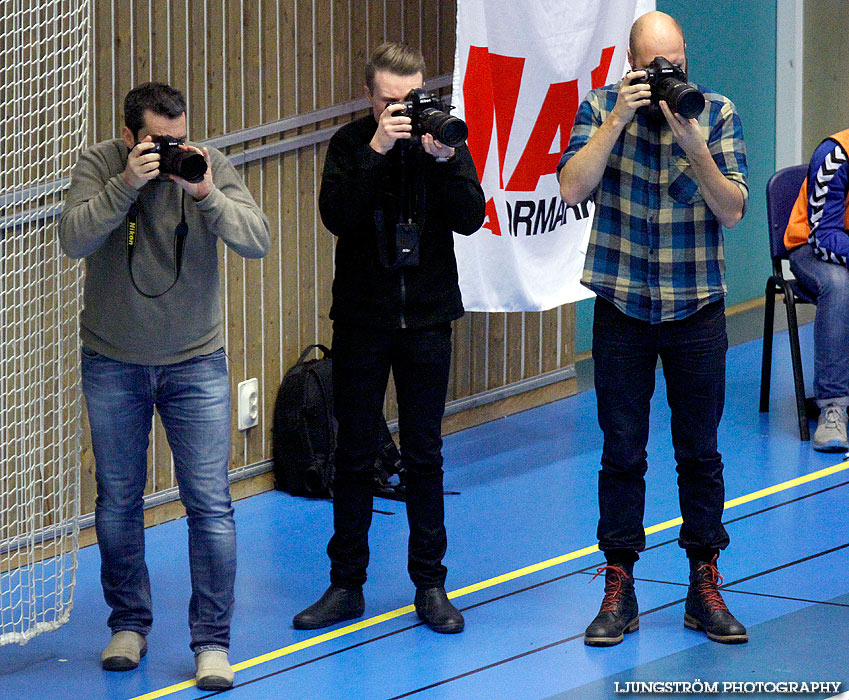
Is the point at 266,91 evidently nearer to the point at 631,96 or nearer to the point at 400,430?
the point at 400,430

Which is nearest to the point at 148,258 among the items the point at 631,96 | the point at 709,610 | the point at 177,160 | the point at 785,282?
the point at 177,160

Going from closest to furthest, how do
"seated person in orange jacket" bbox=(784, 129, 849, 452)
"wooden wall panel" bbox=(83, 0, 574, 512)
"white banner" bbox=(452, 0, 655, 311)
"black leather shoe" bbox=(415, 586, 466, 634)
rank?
"black leather shoe" bbox=(415, 586, 466, 634), "wooden wall panel" bbox=(83, 0, 574, 512), "white banner" bbox=(452, 0, 655, 311), "seated person in orange jacket" bbox=(784, 129, 849, 452)

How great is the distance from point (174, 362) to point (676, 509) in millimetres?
2278

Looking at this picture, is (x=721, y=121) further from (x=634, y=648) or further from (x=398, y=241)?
(x=634, y=648)

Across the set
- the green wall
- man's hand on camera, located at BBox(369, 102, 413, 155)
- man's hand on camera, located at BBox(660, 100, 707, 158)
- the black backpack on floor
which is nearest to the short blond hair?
man's hand on camera, located at BBox(369, 102, 413, 155)

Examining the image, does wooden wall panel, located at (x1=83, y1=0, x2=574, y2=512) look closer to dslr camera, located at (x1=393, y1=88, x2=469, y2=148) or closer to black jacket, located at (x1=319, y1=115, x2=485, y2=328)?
black jacket, located at (x1=319, y1=115, x2=485, y2=328)

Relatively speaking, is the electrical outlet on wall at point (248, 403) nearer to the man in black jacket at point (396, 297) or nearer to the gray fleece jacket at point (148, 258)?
the man in black jacket at point (396, 297)

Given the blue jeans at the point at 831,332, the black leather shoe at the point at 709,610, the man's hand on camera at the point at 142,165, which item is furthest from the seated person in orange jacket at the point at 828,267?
the man's hand on camera at the point at 142,165

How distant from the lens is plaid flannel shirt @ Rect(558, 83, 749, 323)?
3.76 meters

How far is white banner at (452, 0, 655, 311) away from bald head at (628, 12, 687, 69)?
1682 mm

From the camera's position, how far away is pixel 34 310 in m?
4.70

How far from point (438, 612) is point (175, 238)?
4.39ft

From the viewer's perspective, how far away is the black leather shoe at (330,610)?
4.16 metres

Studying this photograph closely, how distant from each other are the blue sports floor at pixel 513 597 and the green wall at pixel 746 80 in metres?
2.94
